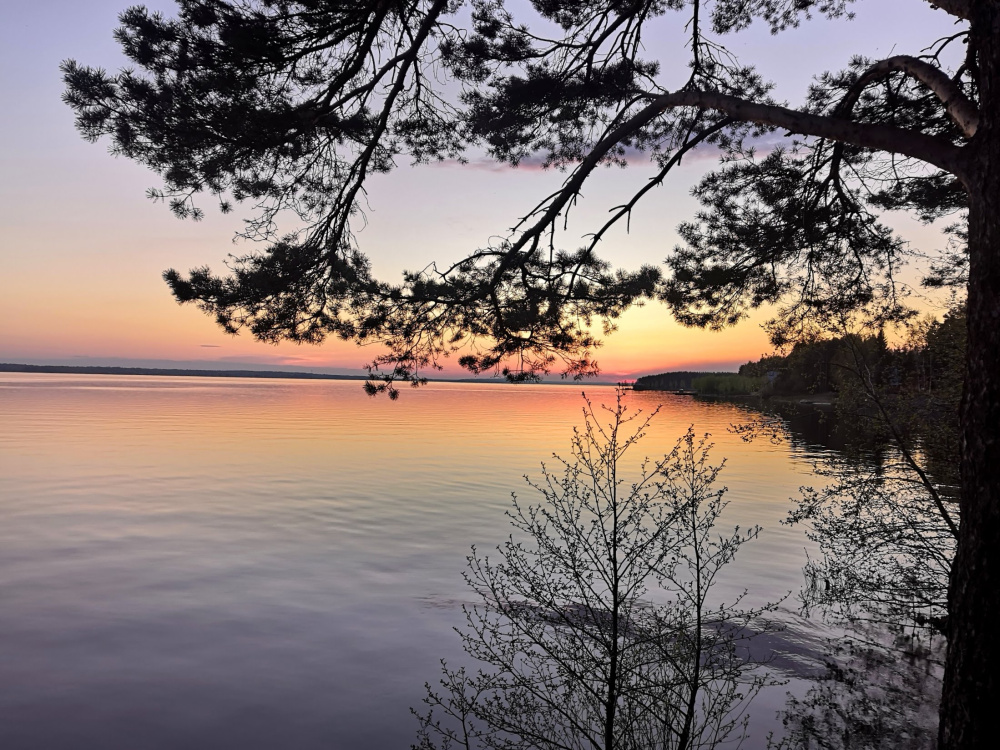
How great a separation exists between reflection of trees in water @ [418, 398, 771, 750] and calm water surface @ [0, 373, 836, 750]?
88 cm

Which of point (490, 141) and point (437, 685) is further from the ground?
point (490, 141)

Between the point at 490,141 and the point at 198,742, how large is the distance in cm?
770

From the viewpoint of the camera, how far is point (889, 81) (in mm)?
7340

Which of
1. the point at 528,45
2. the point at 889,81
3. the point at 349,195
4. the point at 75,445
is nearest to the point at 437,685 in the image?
the point at 349,195

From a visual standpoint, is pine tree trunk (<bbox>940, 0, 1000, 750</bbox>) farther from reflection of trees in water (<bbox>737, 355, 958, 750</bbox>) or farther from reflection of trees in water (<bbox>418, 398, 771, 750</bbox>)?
reflection of trees in water (<bbox>737, 355, 958, 750</bbox>)

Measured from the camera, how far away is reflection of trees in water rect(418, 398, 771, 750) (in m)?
4.43

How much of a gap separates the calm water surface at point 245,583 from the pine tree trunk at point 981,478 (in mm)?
3460

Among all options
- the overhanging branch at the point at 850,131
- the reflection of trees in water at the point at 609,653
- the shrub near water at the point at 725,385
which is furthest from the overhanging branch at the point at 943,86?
the shrub near water at the point at 725,385

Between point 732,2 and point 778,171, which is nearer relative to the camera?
point 778,171

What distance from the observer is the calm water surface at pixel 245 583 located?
6.93m

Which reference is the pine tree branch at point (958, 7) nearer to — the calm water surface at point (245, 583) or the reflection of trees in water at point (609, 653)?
the reflection of trees in water at point (609, 653)

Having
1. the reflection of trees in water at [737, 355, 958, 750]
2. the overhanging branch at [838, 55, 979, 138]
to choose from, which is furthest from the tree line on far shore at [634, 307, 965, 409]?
the overhanging branch at [838, 55, 979, 138]

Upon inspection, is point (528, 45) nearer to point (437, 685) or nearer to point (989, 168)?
point (989, 168)

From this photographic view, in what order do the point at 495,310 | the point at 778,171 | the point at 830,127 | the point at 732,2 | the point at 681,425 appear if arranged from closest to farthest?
the point at 830,127 < the point at 495,310 < the point at 778,171 < the point at 732,2 < the point at 681,425
